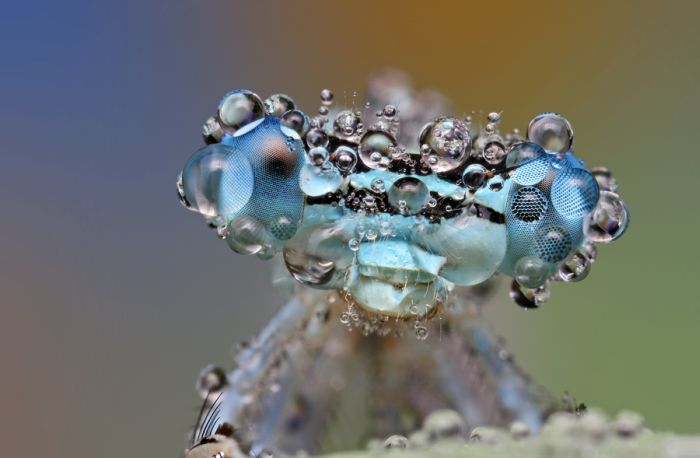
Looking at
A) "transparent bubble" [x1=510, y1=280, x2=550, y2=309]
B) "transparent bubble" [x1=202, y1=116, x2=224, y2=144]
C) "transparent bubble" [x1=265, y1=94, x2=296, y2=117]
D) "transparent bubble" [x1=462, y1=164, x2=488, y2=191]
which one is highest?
"transparent bubble" [x1=265, y1=94, x2=296, y2=117]

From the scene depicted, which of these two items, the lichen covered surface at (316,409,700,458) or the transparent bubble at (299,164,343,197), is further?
the transparent bubble at (299,164,343,197)

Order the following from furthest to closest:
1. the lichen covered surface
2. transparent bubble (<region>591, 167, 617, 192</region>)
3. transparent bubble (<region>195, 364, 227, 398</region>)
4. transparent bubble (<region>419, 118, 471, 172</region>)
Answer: transparent bubble (<region>195, 364, 227, 398</region>) → transparent bubble (<region>591, 167, 617, 192</region>) → transparent bubble (<region>419, 118, 471, 172</region>) → the lichen covered surface

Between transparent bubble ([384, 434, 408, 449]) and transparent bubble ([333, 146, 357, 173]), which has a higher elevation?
transparent bubble ([333, 146, 357, 173])

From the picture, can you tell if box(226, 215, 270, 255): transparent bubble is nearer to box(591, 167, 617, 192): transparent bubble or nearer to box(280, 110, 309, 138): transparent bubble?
box(280, 110, 309, 138): transparent bubble

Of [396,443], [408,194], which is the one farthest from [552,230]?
[396,443]

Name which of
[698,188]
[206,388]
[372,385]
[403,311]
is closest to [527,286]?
[403,311]

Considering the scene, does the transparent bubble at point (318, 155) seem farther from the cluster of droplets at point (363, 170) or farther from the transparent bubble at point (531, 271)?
the transparent bubble at point (531, 271)

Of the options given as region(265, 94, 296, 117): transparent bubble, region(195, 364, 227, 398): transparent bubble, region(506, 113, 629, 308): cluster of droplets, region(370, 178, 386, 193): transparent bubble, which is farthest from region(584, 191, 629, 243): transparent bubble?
region(195, 364, 227, 398): transparent bubble
